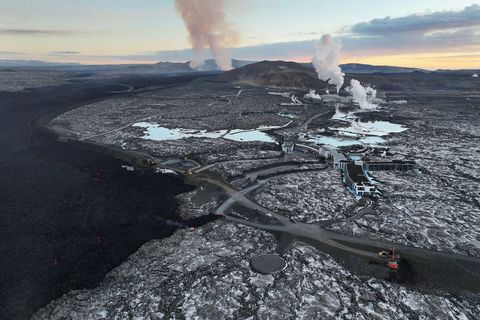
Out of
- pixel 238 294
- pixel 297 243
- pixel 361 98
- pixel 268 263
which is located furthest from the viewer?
pixel 361 98

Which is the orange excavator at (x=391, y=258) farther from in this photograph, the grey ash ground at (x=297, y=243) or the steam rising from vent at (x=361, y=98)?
the steam rising from vent at (x=361, y=98)

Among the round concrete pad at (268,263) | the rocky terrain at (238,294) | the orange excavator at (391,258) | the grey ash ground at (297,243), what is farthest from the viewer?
the orange excavator at (391,258)

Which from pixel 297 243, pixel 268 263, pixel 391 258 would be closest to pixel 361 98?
pixel 297 243

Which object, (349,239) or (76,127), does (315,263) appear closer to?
(349,239)

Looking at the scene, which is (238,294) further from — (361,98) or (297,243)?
(361,98)

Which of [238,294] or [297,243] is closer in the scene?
[238,294]

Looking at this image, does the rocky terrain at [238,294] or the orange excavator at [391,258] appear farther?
the orange excavator at [391,258]

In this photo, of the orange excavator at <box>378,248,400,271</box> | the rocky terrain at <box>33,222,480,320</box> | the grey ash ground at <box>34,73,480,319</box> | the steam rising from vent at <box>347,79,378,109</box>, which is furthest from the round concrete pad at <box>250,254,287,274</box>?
the steam rising from vent at <box>347,79,378,109</box>

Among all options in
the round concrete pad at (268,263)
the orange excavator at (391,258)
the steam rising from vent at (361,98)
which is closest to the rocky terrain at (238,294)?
the round concrete pad at (268,263)
